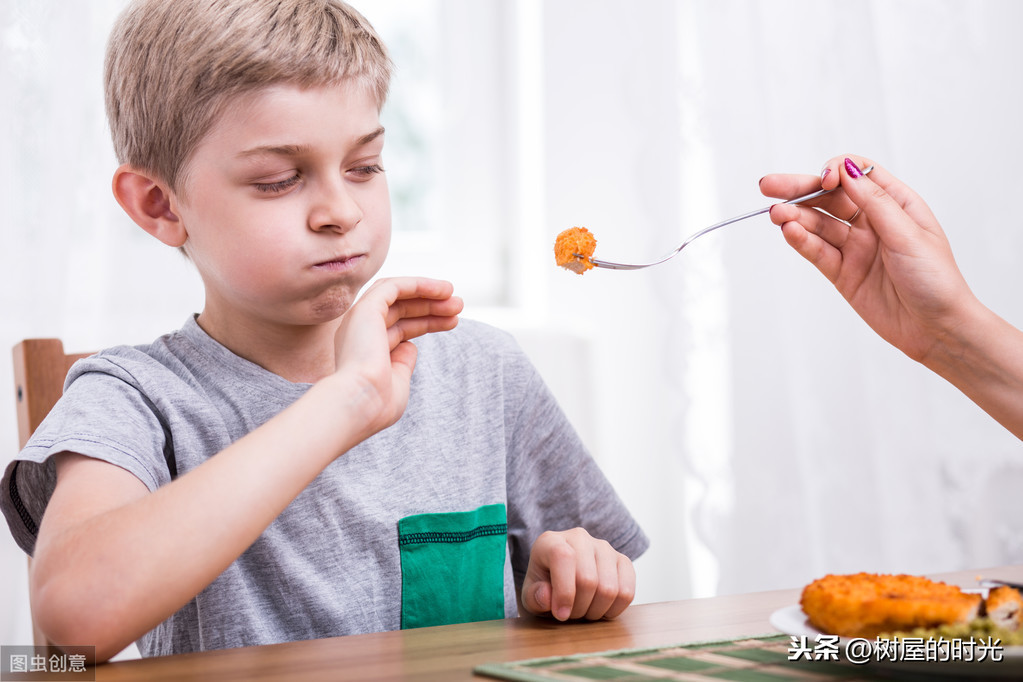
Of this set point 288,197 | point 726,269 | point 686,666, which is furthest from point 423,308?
point 726,269

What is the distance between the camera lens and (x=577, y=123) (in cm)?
183

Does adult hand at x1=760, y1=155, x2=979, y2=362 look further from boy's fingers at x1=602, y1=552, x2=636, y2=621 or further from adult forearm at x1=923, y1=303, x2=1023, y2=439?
boy's fingers at x1=602, y1=552, x2=636, y2=621

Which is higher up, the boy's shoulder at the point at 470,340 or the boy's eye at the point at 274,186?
the boy's eye at the point at 274,186

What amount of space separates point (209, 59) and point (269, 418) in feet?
1.12

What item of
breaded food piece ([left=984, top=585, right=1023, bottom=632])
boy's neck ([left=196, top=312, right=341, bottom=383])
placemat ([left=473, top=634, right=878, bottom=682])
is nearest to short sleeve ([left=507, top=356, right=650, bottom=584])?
boy's neck ([left=196, top=312, right=341, bottom=383])

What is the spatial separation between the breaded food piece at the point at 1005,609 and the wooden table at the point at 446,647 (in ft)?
0.61

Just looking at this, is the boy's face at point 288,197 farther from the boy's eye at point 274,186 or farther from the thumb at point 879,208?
the thumb at point 879,208

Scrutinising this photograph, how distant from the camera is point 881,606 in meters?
0.50

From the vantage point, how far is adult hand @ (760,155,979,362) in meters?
0.91

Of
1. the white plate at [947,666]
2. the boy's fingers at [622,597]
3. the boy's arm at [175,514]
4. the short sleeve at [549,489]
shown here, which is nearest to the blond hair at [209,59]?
the boy's arm at [175,514]

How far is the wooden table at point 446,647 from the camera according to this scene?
580mm

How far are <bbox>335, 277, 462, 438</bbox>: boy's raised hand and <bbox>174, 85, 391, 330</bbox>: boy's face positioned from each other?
70mm

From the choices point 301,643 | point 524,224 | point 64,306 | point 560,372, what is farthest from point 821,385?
point 64,306

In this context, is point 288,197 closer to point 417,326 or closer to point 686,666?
point 417,326
